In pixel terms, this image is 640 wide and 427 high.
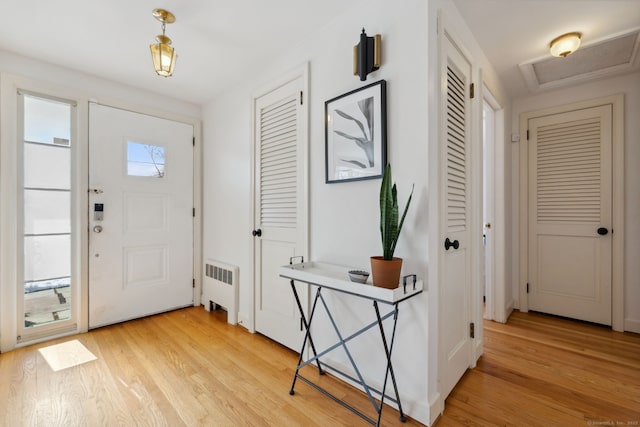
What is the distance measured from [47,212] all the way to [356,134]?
2646mm

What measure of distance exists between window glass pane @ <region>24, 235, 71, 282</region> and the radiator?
1.17m

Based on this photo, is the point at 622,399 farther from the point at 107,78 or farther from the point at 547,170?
the point at 107,78

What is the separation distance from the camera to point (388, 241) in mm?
1347

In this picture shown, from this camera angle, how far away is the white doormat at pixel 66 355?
1979 mm

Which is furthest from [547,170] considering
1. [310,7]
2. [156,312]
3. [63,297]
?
[63,297]

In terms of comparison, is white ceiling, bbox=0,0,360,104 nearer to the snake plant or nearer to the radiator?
the snake plant

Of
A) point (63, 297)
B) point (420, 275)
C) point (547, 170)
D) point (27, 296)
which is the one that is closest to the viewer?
point (420, 275)

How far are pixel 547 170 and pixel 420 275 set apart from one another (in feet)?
7.96

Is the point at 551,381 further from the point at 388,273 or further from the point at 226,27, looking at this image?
the point at 226,27

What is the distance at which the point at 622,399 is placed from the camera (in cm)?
159

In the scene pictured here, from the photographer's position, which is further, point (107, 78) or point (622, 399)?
point (107, 78)

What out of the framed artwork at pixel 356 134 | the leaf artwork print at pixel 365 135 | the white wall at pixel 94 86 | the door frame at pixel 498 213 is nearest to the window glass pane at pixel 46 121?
the white wall at pixel 94 86

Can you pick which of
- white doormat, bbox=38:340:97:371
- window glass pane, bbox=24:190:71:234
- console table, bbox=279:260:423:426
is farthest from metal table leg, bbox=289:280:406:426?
window glass pane, bbox=24:190:71:234

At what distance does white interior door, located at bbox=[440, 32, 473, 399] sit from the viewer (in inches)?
60.0
